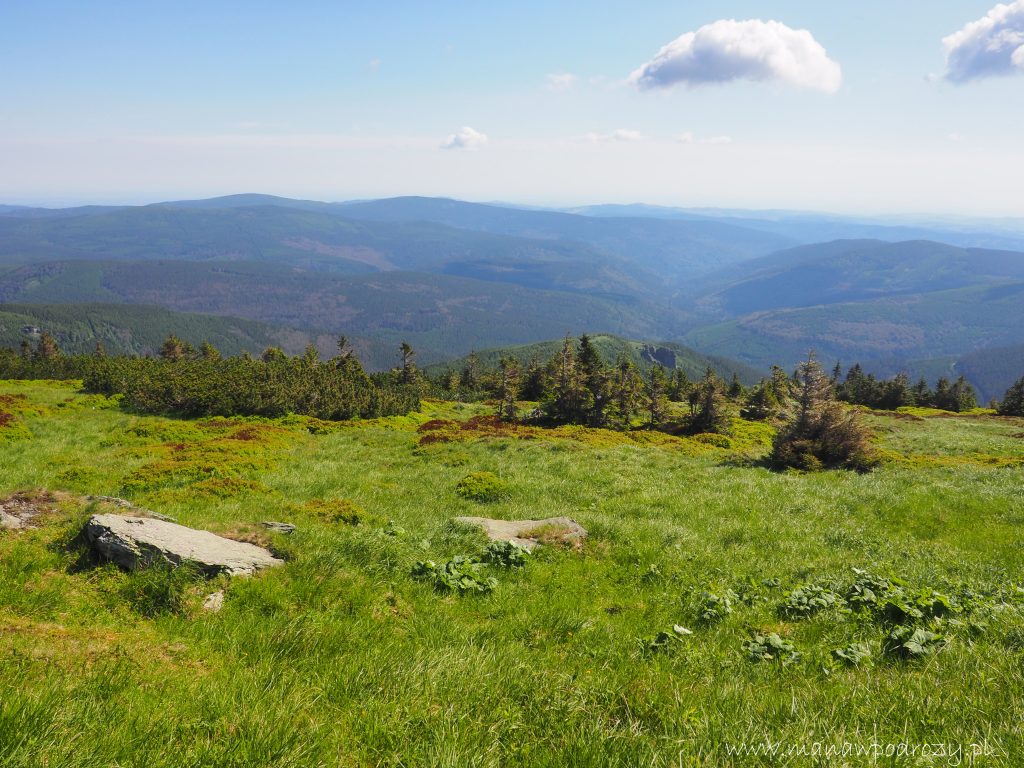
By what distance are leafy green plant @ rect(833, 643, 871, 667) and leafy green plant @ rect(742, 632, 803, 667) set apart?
42 cm

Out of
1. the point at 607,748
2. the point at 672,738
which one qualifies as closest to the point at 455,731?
the point at 607,748

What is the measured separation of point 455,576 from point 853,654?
5446 millimetres

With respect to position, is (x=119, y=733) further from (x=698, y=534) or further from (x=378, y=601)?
(x=698, y=534)

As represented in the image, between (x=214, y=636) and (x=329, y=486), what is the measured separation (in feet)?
37.1

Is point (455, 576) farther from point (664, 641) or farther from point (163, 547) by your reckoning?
point (163, 547)

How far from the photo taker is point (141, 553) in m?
7.09

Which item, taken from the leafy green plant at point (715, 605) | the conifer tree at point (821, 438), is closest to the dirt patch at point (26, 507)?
the leafy green plant at point (715, 605)

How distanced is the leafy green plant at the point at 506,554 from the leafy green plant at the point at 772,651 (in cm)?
414

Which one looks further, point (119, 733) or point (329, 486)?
point (329, 486)

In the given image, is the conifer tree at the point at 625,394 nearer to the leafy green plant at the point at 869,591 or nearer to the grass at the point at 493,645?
the grass at the point at 493,645

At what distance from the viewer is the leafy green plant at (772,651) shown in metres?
6.00

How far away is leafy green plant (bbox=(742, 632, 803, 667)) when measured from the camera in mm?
5997

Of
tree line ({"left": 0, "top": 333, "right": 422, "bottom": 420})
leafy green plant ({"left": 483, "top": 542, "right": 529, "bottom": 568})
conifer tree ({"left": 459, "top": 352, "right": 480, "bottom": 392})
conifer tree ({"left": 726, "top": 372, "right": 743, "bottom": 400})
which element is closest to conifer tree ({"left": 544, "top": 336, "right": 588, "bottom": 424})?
tree line ({"left": 0, "top": 333, "right": 422, "bottom": 420})

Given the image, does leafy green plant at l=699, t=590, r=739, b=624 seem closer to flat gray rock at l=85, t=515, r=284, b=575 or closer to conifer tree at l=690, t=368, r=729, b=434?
flat gray rock at l=85, t=515, r=284, b=575
